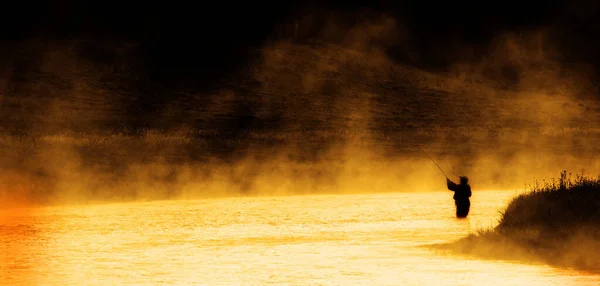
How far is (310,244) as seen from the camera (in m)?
19.5

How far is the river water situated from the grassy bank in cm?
49

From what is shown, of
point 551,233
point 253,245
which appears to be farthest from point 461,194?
point 551,233

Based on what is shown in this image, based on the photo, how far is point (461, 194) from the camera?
22.0 meters

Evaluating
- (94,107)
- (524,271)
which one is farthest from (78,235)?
(94,107)

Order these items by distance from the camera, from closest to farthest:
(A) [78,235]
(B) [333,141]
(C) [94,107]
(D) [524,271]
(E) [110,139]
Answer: (D) [524,271] → (A) [78,235] → (E) [110,139] → (B) [333,141] → (C) [94,107]

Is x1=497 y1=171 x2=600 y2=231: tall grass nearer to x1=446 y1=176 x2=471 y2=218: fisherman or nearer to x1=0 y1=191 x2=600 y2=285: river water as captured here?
x1=0 y1=191 x2=600 y2=285: river water

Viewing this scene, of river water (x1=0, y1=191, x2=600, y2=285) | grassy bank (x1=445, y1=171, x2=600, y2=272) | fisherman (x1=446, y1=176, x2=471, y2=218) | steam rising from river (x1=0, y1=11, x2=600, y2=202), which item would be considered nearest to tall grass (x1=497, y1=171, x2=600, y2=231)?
grassy bank (x1=445, y1=171, x2=600, y2=272)

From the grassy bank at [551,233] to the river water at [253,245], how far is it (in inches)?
19.3

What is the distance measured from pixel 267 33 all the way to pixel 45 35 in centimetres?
1379

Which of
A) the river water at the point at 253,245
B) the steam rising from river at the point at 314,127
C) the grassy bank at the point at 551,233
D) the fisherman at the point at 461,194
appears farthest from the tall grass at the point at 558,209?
the steam rising from river at the point at 314,127

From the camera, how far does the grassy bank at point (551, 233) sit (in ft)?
53.6

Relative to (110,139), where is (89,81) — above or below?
above

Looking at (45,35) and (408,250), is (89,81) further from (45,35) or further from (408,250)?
(408,250)

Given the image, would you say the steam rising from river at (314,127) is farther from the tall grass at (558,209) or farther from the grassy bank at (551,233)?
the grassy bank at (551,233)
